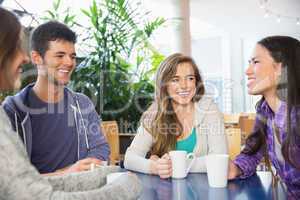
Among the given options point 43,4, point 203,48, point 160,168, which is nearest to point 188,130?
point 160,168

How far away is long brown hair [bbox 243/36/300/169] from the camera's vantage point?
1.17m

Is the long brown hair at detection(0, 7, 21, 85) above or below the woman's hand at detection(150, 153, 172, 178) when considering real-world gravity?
above

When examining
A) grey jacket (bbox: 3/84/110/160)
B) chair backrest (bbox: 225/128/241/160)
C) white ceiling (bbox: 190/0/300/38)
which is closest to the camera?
grey jacket (bbox: 3/84/110/160)

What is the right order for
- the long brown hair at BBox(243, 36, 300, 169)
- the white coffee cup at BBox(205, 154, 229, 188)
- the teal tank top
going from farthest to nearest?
the teal tank top
the long brown hair at BBox(243, 36, 300, 169)
the white coffee cup at BBox(205, 154, 229, 188)

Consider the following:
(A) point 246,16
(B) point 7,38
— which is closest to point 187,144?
(B) point 7,38

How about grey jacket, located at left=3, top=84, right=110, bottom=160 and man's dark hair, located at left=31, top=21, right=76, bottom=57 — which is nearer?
grey jacket, located at left=3, top=84, right=110, bottom=160

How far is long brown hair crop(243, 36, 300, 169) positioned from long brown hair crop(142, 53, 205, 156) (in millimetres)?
464

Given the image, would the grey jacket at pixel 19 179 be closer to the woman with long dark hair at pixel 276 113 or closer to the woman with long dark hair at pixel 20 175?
the woman with long dark hair at pixel 20 175

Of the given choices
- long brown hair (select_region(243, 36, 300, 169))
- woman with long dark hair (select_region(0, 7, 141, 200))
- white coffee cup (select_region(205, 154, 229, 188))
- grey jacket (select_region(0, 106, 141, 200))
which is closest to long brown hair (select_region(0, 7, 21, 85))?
woman with long dark hair (select_region(0, 7, 141, 200))


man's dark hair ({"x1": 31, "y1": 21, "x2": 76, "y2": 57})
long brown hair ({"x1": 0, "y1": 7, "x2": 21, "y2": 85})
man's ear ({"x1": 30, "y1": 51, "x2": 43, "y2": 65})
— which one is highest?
man's dark hair ({"x1": 31, "y1": 21, "x2": 76, "y2": 57})

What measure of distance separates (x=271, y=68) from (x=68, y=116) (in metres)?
0.97

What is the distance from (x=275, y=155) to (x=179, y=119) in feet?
1.79

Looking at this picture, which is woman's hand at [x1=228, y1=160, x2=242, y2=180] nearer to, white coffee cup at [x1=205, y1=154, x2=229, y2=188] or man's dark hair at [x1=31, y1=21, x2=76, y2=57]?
white coffee cup at [x1=205, y1=154, x2=229, y2=188]

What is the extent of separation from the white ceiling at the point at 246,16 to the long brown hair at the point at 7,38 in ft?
19.6
